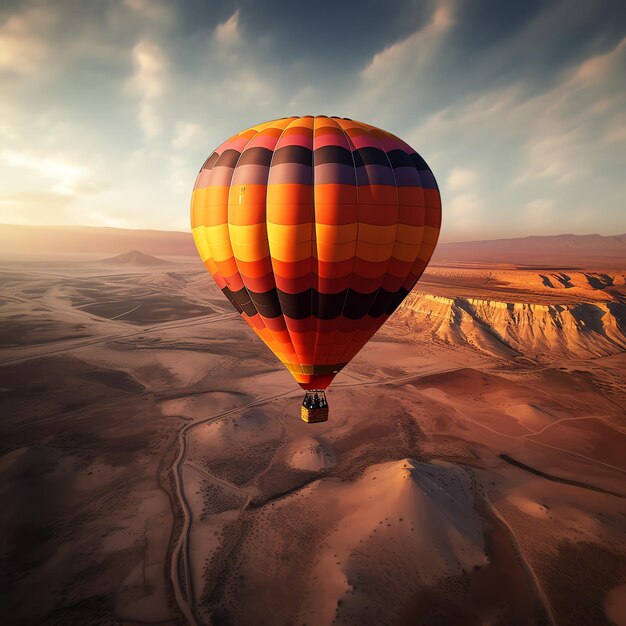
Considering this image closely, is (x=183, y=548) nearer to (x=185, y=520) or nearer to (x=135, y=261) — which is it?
(x=185, y=520)

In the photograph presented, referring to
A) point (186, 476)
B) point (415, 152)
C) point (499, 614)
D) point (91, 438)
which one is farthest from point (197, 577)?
point (415, 152)

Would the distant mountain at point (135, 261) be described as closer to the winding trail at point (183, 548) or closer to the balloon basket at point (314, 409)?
the winding trail at point (183, 548)

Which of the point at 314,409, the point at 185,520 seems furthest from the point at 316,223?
the point at 185,520

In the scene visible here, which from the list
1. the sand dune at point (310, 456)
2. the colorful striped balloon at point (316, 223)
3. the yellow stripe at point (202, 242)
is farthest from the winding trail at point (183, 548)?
the yellow stripe at point (202, 242)

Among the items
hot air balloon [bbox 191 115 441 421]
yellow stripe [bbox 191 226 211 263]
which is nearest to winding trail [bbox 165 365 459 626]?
hot air balloon [bbox 191 115 441 421]

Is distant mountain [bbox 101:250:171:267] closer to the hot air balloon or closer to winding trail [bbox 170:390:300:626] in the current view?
winding trail [bbox 170:390:300:626]

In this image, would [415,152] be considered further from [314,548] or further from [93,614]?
[93,614]
